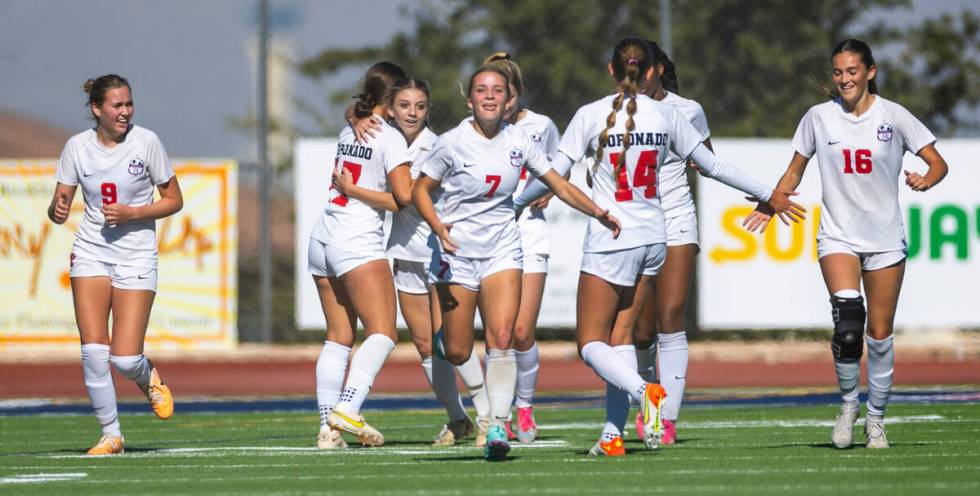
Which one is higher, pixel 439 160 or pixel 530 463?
pixel 439 160

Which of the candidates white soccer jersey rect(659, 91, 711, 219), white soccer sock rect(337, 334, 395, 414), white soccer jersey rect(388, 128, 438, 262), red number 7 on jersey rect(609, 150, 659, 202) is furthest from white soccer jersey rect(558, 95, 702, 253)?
white soccer sock rect(337, 334, 395, 414)

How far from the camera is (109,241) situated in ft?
31.6

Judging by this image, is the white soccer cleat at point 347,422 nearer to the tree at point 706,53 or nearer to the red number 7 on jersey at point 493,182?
the red number 7 on jersey at point 493,182

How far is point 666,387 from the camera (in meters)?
9.76

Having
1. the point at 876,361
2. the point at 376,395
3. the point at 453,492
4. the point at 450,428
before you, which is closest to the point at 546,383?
the point at 376,395

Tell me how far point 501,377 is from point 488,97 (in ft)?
4.65

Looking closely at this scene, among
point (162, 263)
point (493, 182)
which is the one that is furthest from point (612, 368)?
point (162, 263)

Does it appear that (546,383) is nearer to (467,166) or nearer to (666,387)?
(666,387)

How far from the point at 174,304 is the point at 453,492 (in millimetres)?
13788

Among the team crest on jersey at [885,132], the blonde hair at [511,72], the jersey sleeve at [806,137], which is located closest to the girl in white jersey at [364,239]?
the blonde hair at [511,72]

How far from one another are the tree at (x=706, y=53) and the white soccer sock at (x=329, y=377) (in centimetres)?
1270

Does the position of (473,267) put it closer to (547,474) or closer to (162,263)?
(547,474)

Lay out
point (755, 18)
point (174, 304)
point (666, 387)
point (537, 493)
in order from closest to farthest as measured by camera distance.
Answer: point (537, 493) → point (666, 387) → point (174, 304) → point (755, 18)

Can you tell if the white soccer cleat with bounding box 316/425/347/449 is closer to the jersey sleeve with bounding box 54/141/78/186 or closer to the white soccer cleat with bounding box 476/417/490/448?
the white soccer cleat with bounding box 476/417/490/448
